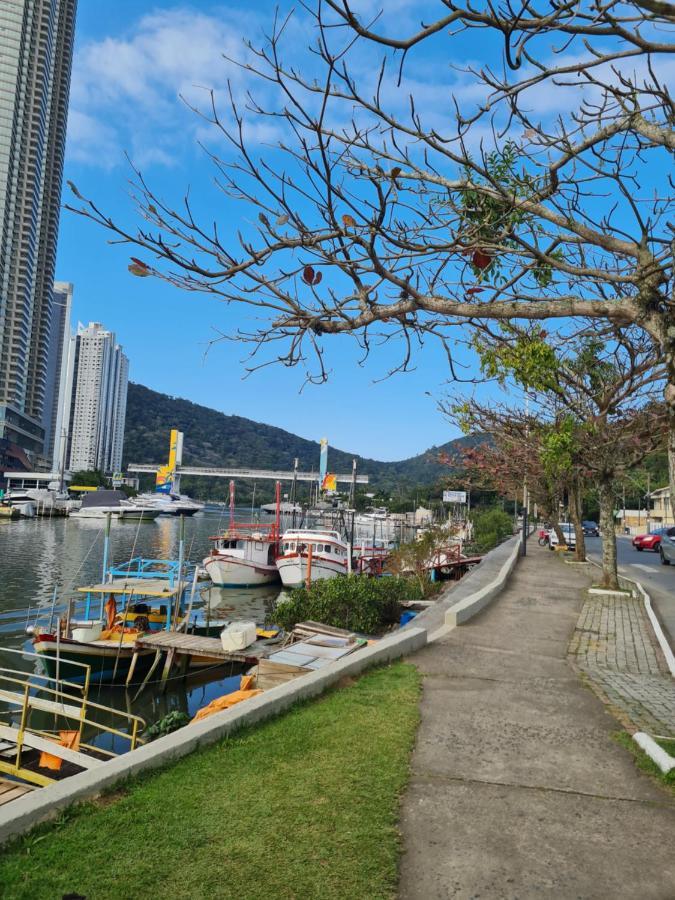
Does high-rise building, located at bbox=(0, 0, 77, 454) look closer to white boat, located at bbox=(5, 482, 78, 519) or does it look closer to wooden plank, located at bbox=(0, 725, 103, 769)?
white boat, located at bbox=(5, 482, 78, 519)

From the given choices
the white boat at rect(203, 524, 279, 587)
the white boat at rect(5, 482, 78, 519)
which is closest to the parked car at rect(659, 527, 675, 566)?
the white boat at rect(203, 524, 279, 587)

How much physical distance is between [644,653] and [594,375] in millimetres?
5774

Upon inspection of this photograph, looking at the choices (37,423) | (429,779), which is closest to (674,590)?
(429,779)

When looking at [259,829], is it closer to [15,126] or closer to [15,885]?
[15,885]

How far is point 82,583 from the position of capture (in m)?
31.1

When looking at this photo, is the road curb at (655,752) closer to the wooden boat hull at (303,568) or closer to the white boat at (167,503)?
the wooden boat hull at (303,568)

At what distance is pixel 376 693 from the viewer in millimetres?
7297

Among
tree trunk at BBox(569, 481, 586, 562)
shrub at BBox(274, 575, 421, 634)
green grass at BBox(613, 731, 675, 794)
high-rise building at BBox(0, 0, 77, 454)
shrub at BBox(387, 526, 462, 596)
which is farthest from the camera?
high-rise building at BBox(0, 0, 77, 454)

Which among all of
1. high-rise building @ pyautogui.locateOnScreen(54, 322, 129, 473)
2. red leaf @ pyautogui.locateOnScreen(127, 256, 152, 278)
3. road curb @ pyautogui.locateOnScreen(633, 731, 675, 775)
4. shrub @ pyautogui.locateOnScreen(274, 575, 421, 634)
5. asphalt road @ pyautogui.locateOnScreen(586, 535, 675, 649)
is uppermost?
high-rise building @ pyautogui.locateOnScreen(54, 322, 129, 473)

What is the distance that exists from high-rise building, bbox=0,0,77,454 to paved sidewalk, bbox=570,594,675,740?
Result: 107m

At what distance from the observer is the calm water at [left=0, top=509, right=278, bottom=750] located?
47.4ft

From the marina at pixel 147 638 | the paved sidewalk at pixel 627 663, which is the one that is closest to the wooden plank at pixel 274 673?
the marina at pixel 147 638

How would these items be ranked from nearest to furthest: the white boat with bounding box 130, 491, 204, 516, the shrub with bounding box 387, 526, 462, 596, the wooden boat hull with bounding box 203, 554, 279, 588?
the shrub with bounding box 387, 526, 462, 596, the wooden boat hull with bounding box 203, 554, 279, 588, the white boat with bounding box 130, 491, 204, 516

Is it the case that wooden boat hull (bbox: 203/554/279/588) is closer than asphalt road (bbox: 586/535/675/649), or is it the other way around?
asphalt road (bbox: 586/535/675/649)
